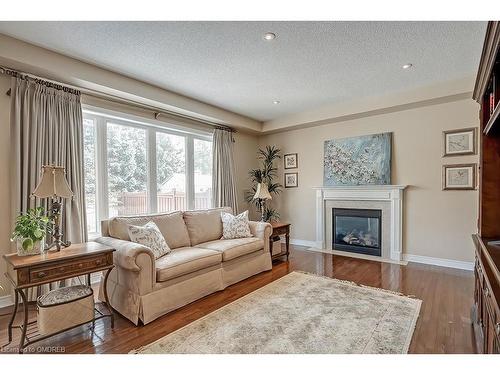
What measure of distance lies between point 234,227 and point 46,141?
2.47m

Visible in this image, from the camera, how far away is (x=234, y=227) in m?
3.76

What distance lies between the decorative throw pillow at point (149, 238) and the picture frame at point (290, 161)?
3396 mm

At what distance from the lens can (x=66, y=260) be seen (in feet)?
6.67

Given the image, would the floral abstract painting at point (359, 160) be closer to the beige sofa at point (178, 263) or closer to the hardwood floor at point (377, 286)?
the hardwood floor at point (377, 286)

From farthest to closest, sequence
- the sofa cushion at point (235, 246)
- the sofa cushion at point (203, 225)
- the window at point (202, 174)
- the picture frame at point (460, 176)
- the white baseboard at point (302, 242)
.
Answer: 1. the white baseboard at point (302, 242)
2. the window at point (202, 174)
3. the picture frame at point (460, 176)
4. the sofa cushion at point (203, 225)
5. the sofa cushion at point (235, 246)

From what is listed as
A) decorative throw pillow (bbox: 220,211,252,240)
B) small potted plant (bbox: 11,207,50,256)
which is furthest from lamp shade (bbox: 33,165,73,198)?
decorative throw pillow (bbox: 220,211,252,240)

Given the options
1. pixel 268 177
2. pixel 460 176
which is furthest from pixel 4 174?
pixel 460 176

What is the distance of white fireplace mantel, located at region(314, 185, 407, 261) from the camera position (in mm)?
4203

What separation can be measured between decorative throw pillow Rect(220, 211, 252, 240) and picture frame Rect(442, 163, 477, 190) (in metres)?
2.99

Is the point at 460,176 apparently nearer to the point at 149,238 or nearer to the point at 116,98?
the point at 149,238

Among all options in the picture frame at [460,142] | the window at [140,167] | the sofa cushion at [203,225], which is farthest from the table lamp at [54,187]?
the picture frame at [460,142]

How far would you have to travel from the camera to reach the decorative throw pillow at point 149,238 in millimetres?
2693
